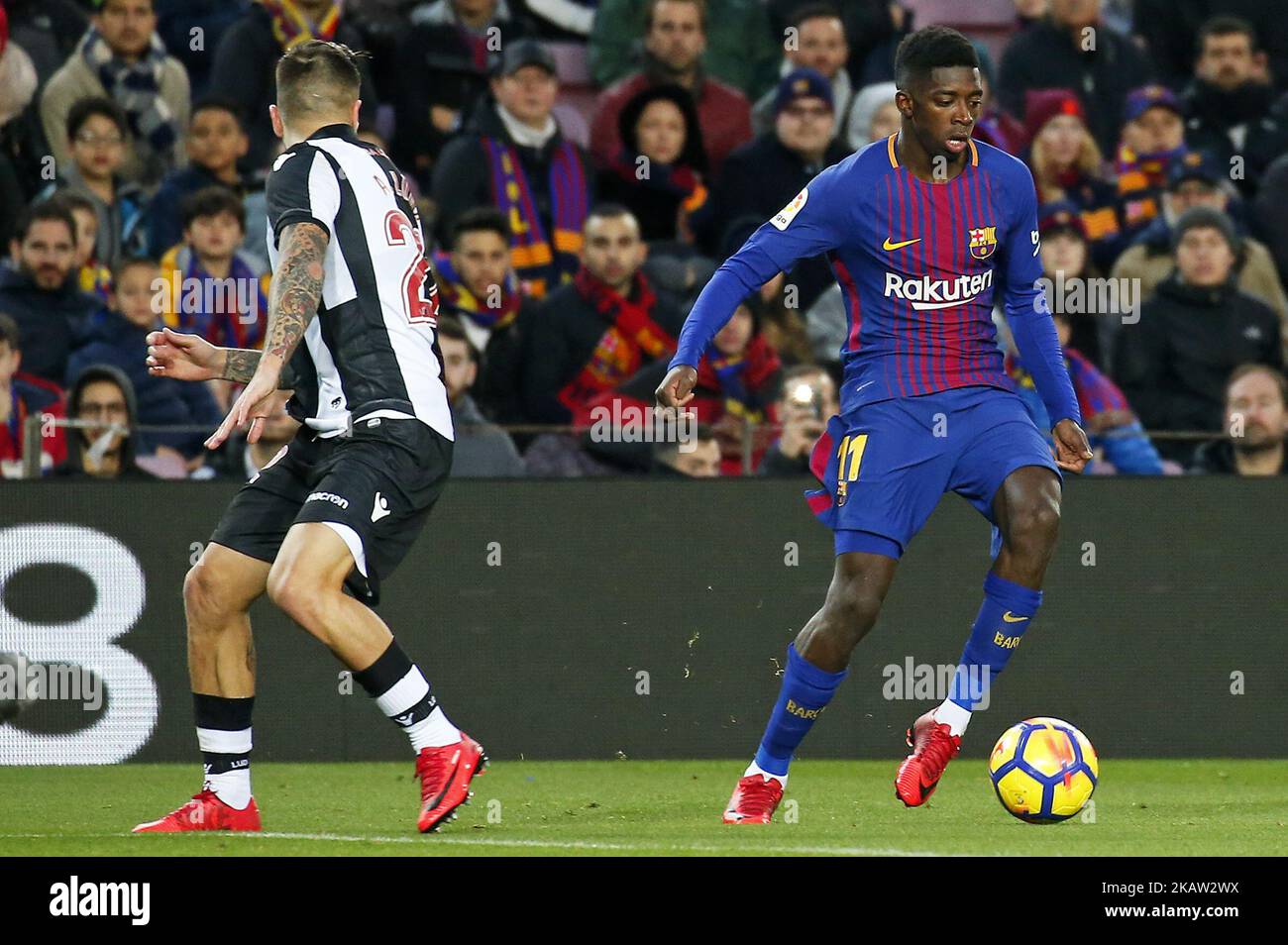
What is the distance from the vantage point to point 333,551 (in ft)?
18.0

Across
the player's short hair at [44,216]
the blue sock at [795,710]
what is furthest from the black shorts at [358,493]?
the player's short hair at [44,216]

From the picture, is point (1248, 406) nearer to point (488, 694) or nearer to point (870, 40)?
point (870, 40)

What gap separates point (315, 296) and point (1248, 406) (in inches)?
239

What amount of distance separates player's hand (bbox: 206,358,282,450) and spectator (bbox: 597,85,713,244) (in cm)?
612

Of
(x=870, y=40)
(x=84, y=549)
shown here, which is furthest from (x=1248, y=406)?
(x=84, y=549)

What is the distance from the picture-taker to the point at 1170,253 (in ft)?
36.4

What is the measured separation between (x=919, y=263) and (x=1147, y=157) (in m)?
5.91

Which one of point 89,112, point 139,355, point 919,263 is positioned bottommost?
point 139,355

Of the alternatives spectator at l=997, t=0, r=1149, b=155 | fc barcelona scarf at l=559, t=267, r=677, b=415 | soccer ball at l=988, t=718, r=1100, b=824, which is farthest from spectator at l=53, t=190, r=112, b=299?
soccer ball at l=988, t=718, r=1100, b=824

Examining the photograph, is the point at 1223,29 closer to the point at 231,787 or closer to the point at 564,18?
the point at 564,18

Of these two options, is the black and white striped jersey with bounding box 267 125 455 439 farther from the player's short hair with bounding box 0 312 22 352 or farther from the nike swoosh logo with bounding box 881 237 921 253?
the player's short hair with bounding box 0 312 22 352

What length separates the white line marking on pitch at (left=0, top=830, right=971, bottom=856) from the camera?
513cm

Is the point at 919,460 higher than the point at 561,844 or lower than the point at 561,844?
higher

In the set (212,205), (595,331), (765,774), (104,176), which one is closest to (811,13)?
(595,331)
